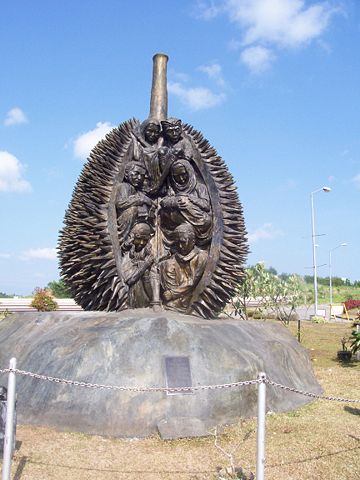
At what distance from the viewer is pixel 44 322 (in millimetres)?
9086

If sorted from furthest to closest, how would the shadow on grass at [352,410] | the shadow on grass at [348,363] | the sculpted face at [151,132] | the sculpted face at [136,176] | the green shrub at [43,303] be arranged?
the green shrub at [43,303] < the shadow on grass at [348,363] < the sculpted face at [151,132] < the sculpted face at [136,176] < the shadow on grass at [352,410]

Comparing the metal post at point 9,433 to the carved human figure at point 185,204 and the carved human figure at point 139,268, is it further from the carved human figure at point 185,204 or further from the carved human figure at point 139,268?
the carved human figure at point 185,204

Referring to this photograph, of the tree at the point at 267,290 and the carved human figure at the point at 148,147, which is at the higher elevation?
the carved human figure at the point at 148,147

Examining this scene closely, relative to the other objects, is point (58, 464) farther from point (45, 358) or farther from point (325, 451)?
point (325, 451)

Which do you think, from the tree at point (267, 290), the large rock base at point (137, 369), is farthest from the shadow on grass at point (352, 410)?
the tree at point (267, 290)

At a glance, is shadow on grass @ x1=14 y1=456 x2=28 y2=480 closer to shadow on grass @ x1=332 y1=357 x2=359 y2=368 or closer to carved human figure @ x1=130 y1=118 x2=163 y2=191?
carved human figure @ x1=130 y1=118 x2=163 y2=191

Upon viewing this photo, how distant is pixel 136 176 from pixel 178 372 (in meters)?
3.83

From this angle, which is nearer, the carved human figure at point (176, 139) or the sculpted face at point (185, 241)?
→ the sculpted face at point (185, 241)

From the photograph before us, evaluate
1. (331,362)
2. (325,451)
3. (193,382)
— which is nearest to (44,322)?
(193,382)

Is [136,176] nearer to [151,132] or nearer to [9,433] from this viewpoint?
[151,132]

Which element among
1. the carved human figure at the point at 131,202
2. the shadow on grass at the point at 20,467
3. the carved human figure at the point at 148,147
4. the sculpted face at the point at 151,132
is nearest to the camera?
the shadow on grass at the point at 20,467

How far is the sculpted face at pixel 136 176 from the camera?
957 cm

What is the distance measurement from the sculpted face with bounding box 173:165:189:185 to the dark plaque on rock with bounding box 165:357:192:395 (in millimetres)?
3567

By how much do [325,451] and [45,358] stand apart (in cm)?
408
